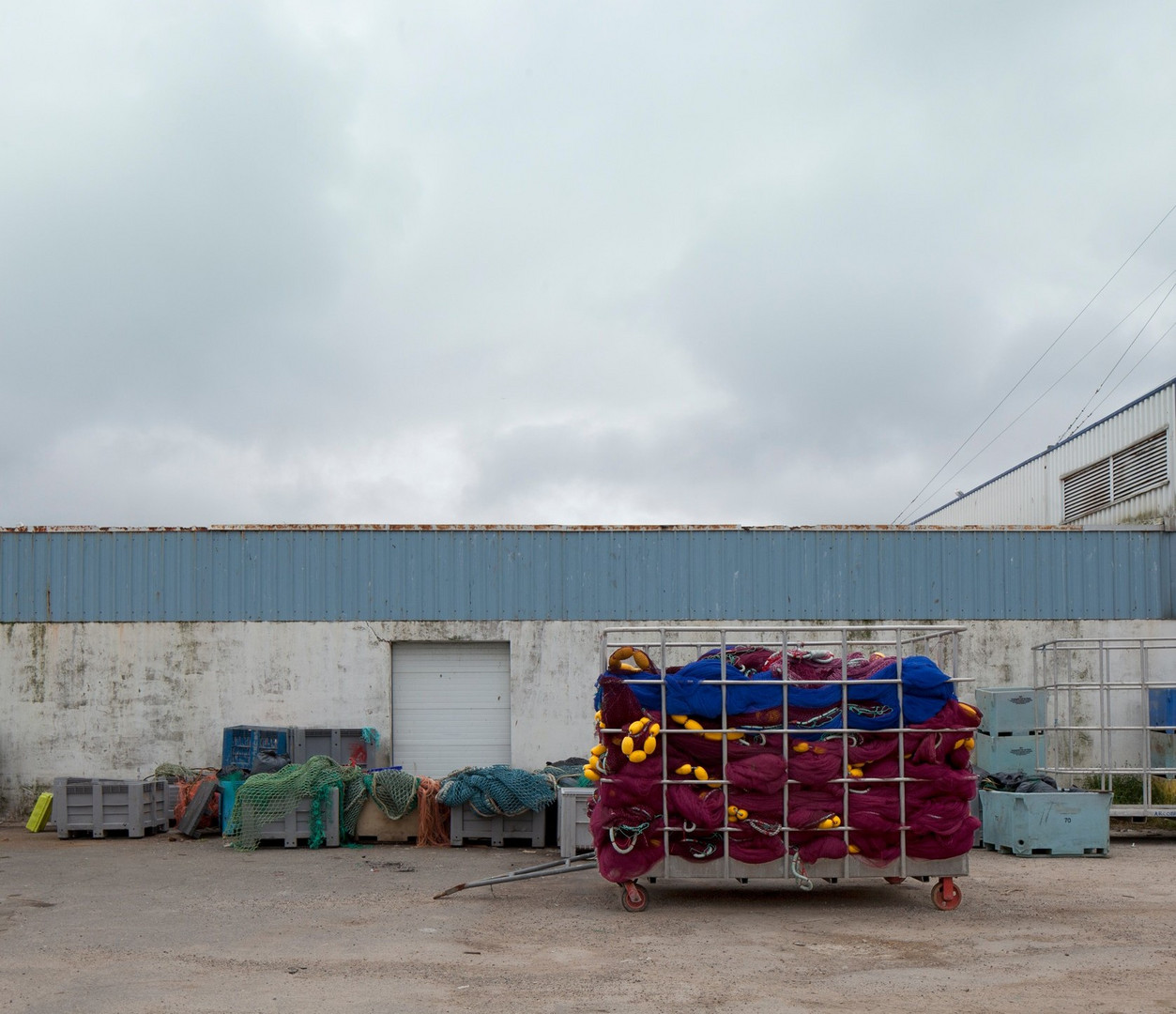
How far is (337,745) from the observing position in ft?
67.4

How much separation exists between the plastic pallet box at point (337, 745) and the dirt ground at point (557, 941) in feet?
16.2

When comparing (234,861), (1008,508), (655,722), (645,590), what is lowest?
(234,861)

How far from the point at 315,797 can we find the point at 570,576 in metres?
6.40

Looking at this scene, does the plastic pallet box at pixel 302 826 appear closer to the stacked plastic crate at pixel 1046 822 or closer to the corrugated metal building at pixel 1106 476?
the stacked plastic crate at pixel 1046 822

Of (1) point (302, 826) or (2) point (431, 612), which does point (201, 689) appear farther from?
(1) point (302, 826)

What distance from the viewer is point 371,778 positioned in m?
17.5

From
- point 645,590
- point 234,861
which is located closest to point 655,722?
point 234,861

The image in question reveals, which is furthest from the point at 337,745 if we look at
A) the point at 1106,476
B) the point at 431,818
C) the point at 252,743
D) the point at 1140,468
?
the point at 1106,476

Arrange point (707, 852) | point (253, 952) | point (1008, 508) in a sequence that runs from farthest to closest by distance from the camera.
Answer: point (1008, 508)
point (707, 852)
point (253, 952)

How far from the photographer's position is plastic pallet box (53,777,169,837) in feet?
59.0

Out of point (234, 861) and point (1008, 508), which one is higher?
point (1008, 508)

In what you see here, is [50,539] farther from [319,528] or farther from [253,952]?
[253,952]

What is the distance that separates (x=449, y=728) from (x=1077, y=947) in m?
13.1

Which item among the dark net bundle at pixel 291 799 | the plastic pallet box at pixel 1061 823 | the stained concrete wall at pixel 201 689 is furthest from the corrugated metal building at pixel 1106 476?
the dark net bundle at pixel 291 799
